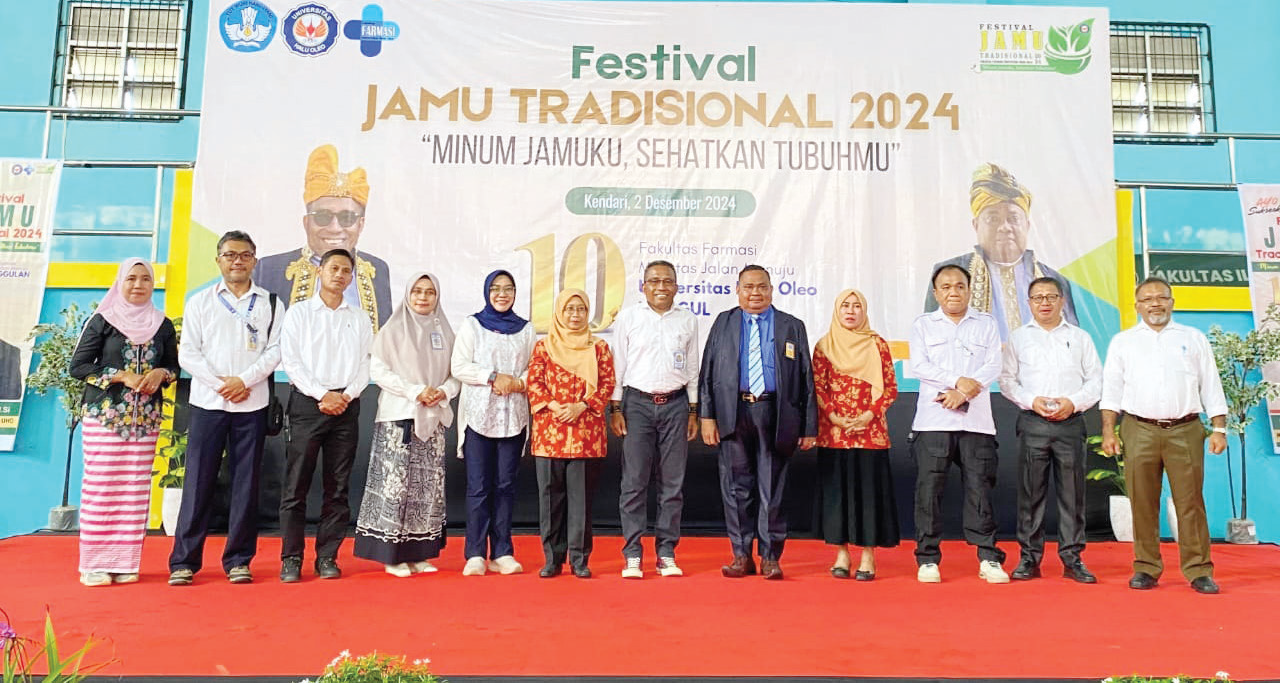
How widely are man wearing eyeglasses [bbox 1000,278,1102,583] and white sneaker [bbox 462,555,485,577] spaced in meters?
2.03

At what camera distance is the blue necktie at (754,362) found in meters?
3.26

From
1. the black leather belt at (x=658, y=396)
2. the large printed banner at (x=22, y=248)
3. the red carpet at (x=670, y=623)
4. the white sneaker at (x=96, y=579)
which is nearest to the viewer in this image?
the red carpet at (x=670, y=623)

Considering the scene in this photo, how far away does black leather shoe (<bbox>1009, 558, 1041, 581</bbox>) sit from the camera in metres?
3.27

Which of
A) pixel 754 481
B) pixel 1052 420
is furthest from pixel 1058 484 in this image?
pixel 754 481

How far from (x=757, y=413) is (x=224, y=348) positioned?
197 cm

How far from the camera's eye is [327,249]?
4324 mm

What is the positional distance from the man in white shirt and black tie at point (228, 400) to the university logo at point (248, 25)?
1.78 metres

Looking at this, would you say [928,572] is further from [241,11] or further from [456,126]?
[241,11]

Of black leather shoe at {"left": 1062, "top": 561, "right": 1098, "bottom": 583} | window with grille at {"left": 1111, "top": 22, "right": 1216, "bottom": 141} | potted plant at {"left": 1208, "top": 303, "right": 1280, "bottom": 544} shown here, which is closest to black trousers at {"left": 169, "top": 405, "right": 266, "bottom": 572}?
black leather shoe at {"left": 1062, "top": 561, "right": 1098, "bottom": 583}

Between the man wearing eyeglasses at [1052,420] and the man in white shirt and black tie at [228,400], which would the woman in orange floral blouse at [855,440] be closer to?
the man wearing eyeglasses at [1052,420]

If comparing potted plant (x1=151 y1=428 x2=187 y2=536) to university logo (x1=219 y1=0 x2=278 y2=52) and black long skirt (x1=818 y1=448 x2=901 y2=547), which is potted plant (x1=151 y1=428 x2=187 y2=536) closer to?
university logo (x1=219 y1=0 x2=278 y2=52)

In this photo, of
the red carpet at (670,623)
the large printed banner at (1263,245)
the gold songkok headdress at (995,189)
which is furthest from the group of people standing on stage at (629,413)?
the large printed banner at (1263,245)

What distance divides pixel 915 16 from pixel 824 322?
5.51 ft

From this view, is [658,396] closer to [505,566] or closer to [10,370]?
[505,566]
